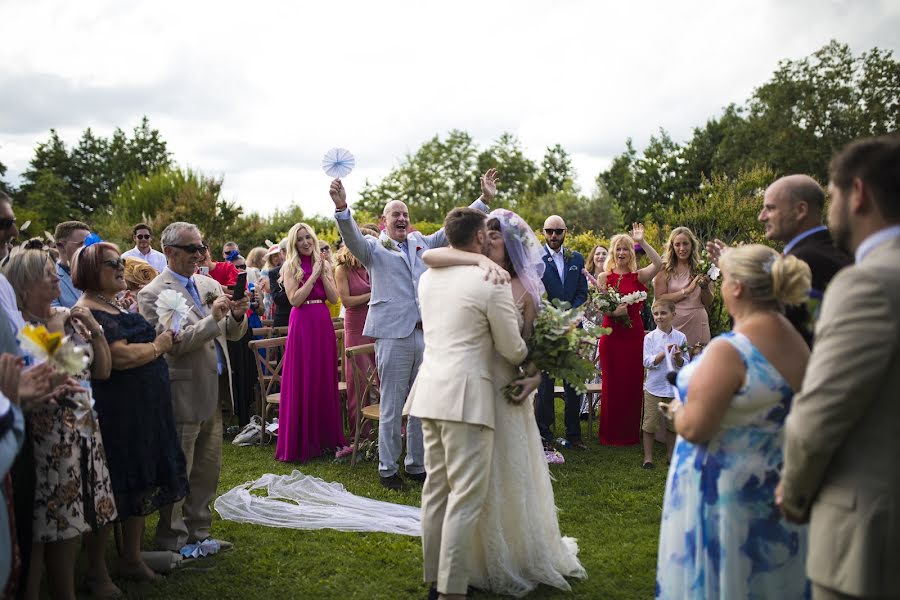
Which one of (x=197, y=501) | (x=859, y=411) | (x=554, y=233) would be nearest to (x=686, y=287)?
(x=554, y=233)

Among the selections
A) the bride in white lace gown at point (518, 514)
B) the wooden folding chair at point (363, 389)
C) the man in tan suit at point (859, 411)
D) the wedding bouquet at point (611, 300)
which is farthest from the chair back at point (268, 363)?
the man in tan suit at point (859, 411)

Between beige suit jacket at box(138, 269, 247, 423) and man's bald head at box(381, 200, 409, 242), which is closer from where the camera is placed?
beige suit jacket at box(138, 269, 247, 423)

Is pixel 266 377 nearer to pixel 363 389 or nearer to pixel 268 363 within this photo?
pixel 268 363

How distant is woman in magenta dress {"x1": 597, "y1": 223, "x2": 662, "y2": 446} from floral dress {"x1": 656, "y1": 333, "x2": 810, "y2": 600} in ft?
19.3

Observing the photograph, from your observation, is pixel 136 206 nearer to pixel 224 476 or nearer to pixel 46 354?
pixel 224 476

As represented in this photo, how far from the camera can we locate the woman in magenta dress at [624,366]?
30.3 feet

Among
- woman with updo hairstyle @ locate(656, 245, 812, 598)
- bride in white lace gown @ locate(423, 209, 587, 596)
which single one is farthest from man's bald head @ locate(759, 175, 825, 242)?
bride in white lace gown @ locate(423, 209, 587, 596)

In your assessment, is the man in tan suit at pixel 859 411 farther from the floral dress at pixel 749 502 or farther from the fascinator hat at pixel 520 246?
the fascinator hat at pixel 520 246

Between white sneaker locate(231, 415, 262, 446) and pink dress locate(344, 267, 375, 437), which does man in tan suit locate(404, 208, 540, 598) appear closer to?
pink dress locate(344, 267, 375, 437)

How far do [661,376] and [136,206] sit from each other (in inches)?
1249

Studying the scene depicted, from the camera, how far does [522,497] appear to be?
15.8 ft

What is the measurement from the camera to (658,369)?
8250 mm

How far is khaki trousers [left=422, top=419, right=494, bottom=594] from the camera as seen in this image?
172 inches

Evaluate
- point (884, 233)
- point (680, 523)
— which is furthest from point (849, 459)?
point (680, 523)
